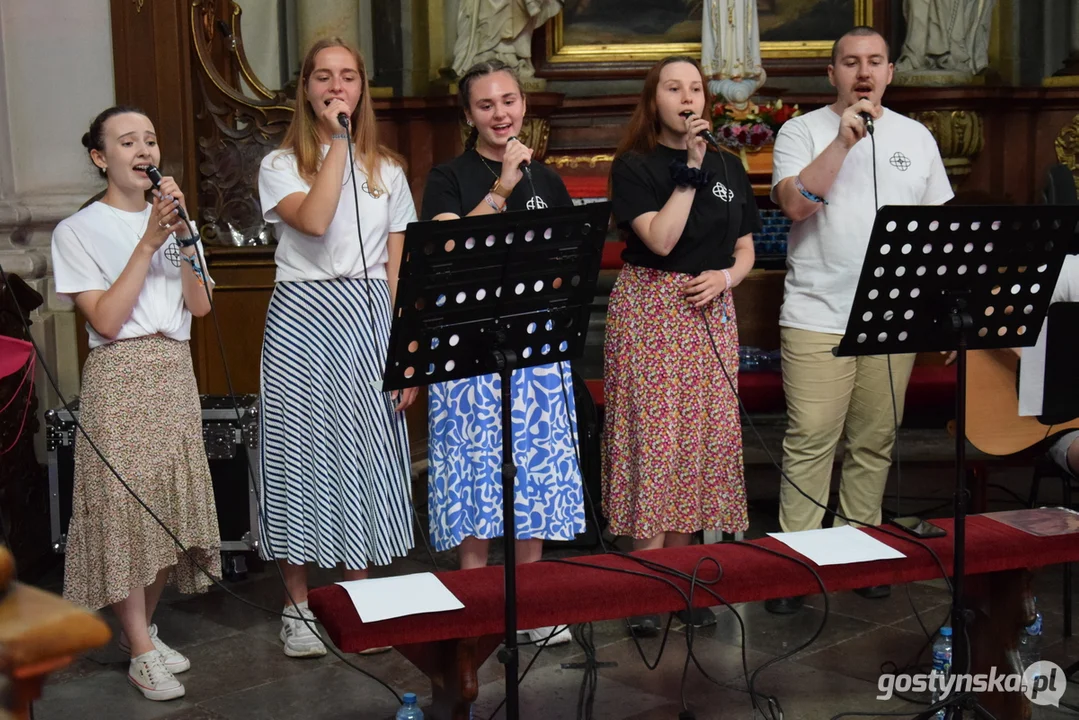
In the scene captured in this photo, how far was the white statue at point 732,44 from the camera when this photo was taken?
24.4 ft

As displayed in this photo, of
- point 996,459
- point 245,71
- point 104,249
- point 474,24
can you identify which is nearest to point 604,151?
point 474,24

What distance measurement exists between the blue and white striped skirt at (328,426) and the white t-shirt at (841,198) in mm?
1445

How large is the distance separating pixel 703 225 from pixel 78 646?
2973mm

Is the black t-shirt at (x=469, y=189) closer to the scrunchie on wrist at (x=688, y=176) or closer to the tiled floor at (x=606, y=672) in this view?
the scrunchie on wrist at (x=688, y=176)

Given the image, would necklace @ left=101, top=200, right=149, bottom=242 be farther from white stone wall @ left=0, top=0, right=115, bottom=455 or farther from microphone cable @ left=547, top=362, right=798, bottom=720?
white stone wall @ left=0, top=0, right=115, bottom=455

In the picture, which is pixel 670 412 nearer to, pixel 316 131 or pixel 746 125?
pixel 316 131

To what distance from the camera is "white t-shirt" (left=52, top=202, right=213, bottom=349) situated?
390 cm

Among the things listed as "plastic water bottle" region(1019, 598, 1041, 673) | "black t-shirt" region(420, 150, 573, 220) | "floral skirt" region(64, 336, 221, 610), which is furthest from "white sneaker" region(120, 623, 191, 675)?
"plastic water bottle" region(1019, 598, 1041, 673)

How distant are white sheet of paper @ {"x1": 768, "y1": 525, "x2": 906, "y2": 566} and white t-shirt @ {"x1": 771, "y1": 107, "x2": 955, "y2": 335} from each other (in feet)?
3.28

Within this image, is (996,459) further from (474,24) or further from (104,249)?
(474,24)

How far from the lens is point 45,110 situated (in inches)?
239

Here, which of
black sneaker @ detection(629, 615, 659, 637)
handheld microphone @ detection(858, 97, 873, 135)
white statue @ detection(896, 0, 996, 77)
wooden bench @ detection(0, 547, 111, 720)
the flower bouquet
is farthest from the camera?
white statue @ detection(896, 0, 996, 77)

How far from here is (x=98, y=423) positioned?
392cm

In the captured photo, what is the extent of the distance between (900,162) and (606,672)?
1.96 meters
